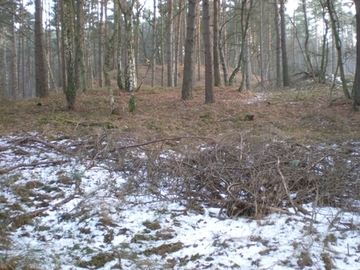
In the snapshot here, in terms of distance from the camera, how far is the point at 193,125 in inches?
370

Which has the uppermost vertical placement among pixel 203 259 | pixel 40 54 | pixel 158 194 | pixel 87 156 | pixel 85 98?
pixel 40 54

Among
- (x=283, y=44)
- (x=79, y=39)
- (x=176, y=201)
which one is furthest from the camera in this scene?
(x=283, y=44)

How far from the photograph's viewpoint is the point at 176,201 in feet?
15.8

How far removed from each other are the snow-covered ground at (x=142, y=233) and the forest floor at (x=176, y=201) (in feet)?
0.04

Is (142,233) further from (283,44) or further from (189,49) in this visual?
(283,44)

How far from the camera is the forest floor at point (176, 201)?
3.53 m

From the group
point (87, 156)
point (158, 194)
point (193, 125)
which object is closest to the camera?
point (158, 194)

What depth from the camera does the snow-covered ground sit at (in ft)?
11.2

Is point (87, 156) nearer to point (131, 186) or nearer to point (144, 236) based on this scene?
point (131, 186)

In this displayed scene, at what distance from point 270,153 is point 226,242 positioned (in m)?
2.41

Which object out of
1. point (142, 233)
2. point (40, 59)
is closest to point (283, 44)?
point (40, 59)

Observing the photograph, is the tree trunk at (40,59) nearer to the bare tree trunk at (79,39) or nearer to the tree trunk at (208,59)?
the bare tree trunk at (79,39)

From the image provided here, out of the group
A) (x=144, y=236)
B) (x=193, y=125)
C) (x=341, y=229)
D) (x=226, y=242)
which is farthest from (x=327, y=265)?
(x=193, y=125)

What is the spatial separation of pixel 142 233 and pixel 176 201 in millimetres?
917
